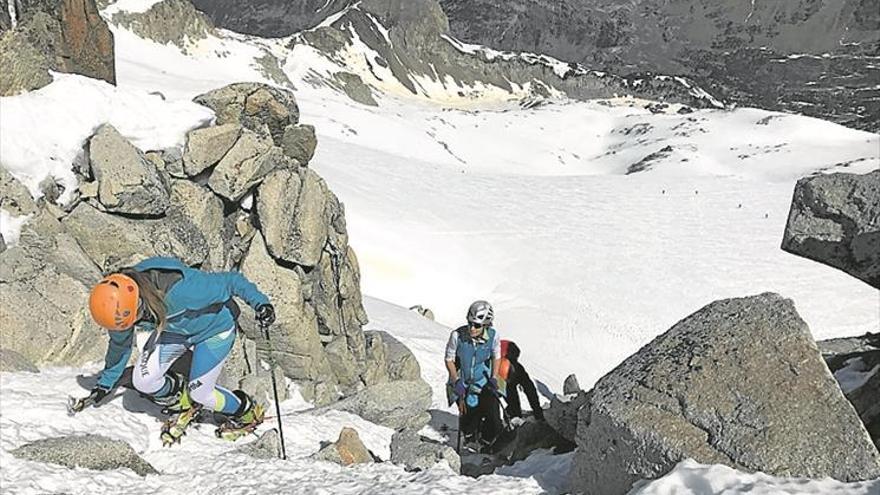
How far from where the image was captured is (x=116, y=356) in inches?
336

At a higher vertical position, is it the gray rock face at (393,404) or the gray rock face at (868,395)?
the gray rock face at (868,395)

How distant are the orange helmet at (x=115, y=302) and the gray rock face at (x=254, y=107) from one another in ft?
27.6

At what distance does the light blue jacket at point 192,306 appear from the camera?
785 cm

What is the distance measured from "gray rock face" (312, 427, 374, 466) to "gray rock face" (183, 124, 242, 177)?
20.6 ft

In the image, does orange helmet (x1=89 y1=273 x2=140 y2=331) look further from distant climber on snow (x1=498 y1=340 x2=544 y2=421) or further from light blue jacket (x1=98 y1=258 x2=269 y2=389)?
distant climber on snow (x1=498 y1=340 x2=544 y2=421)

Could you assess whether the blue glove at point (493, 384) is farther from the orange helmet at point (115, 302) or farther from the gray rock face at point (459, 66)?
the gray rock face at point (459, 66)

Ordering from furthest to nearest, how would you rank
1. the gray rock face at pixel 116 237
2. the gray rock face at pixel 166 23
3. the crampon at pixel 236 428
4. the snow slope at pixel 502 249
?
the gray rock face at pixel 166 23 < the gray rock face at pixel 116 237 < the crampon at pixel 236 428 < the snow slope at pixel 502 249

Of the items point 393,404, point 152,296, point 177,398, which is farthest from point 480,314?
point 152,296

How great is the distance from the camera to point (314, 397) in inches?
559

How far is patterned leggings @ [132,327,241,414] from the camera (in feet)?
27.2

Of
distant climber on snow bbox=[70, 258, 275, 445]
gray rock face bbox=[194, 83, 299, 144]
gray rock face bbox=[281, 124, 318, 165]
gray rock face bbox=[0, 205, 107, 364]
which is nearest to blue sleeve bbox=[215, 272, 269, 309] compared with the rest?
distant climber on snow bbox=[70, 258, 275, 445]

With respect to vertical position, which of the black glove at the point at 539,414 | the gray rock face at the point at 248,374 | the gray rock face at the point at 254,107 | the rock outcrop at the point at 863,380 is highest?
the gray rock face at the point at 254,107

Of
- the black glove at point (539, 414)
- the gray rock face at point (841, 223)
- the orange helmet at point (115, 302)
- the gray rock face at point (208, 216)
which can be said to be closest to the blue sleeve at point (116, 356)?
the orange helmet at point (115, 302)

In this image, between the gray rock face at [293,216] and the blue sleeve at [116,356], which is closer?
the blue sleeve at [116,356]
